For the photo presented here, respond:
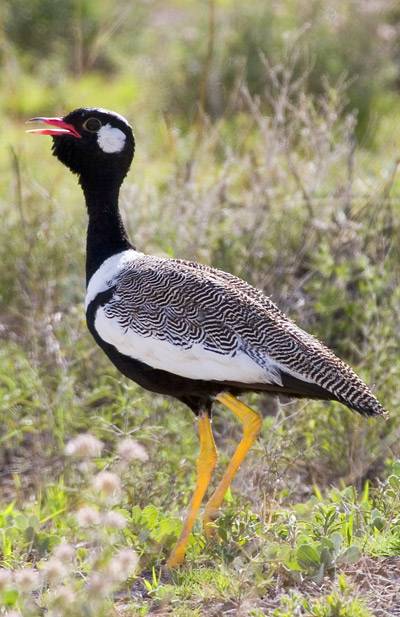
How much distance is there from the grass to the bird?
285mm

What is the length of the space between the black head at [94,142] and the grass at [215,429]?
2.90ft

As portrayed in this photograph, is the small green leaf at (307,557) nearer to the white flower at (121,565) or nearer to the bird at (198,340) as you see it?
the bird at (198,340)

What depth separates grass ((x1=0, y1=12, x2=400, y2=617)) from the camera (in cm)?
325

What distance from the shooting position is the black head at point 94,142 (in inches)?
164

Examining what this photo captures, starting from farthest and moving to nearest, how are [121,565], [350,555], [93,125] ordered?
[93,125], [350,555], [121,565]

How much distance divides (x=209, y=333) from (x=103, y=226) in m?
0.79

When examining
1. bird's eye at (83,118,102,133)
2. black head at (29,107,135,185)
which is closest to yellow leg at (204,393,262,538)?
black head at (29,107,135,185)

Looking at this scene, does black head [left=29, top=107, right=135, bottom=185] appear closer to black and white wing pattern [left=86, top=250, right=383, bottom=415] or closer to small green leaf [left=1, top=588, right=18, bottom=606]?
black and white wing pattern [left=86, top=250, right=383, bottom=415]

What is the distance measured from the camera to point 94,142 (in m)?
4.18

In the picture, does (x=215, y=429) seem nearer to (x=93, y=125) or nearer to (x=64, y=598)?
(x=93, y=125)

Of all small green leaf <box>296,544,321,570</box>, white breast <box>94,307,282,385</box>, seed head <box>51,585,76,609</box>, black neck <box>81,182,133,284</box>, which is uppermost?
black neck <box>81,182,133,284</box>

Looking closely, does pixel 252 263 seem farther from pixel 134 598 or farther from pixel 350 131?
pixel 134 598

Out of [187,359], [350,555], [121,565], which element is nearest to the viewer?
[121,565]

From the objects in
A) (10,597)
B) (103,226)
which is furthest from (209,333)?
(10,597)
